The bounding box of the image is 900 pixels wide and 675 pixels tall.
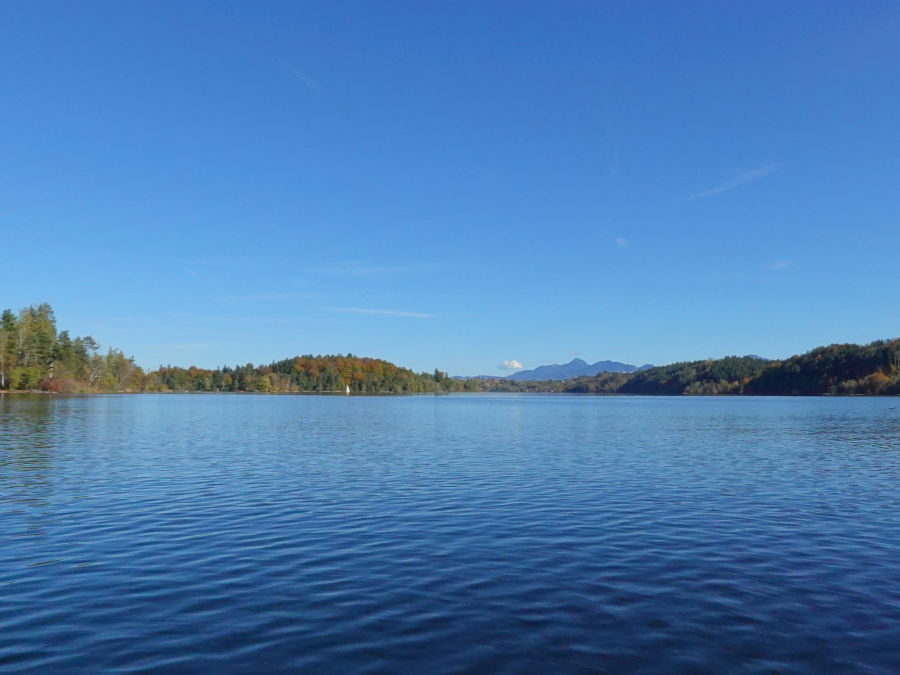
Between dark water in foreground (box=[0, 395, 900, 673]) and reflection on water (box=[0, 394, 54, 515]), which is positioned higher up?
reflection on water (box=[0, 394, 54, 515])

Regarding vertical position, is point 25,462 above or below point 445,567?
above

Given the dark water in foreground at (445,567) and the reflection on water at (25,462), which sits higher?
the reflection on water at (25,462)

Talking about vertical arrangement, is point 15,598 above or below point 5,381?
below

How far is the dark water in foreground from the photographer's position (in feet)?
38.2

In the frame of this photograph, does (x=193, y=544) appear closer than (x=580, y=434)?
Yes

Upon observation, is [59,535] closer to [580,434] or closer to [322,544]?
[322,544]

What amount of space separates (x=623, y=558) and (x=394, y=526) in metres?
8.42

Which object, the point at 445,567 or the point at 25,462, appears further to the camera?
the point at 25,462

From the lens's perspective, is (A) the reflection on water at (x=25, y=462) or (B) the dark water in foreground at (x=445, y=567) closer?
(B) the dark water in foreground at (x=445, y=567)

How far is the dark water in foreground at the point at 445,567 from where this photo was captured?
1166 centimetres

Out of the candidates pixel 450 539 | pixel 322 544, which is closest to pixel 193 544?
pixel 322 544

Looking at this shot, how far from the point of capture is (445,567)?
17.3 m

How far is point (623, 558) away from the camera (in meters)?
18.3

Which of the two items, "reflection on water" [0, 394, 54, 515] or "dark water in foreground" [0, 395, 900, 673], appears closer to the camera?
"dark water in foreground" [0, 395, 900, 673]
